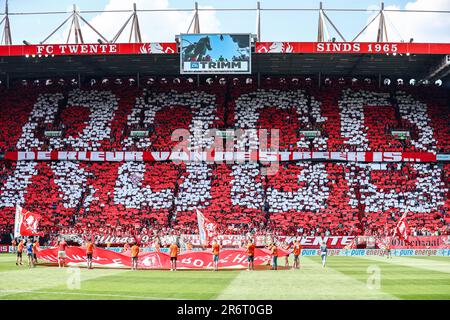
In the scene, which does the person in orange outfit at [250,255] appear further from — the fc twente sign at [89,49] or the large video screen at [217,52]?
the fc twente sign at [89,49]

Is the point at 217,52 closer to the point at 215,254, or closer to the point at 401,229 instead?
the point at 401,229

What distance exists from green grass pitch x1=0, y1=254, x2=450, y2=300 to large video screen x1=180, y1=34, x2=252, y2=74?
27157 mm

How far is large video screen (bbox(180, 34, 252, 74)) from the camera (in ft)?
186

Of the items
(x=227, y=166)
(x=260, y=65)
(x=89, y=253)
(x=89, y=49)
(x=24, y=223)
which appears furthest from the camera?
(x=260, y=65)

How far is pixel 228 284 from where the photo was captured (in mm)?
25875

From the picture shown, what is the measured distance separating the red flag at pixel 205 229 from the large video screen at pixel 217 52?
69.8ft

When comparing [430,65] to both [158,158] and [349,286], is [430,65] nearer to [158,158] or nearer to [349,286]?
[158,158]

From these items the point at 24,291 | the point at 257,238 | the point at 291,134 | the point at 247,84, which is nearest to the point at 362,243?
the point at 257,238

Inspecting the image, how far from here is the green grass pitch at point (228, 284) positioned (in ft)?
71.8

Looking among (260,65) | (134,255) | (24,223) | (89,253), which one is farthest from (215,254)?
(260,65)

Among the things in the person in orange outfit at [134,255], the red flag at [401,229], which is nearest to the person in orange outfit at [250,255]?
the person in orange outfit at [134,255]

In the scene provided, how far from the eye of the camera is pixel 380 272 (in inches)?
1251

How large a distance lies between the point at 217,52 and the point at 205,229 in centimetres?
2292
